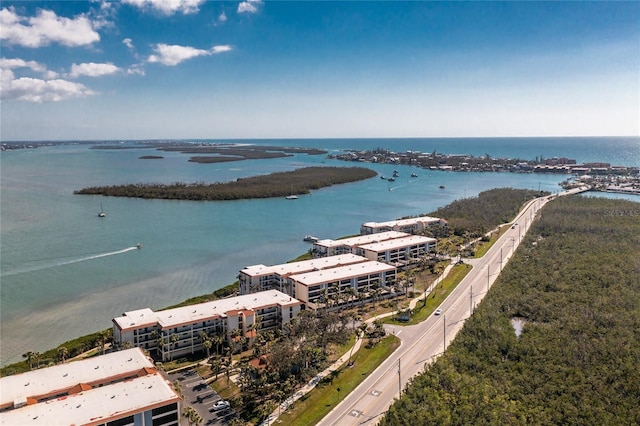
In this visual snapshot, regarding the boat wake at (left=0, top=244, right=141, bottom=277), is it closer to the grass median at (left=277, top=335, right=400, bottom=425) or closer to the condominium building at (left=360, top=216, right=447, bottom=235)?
the condominium building at (left=360, top=216, right=447, bottom=235)

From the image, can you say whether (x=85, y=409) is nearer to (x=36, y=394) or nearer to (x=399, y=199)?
(x=36, y=394)

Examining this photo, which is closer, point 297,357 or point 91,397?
point 91,397

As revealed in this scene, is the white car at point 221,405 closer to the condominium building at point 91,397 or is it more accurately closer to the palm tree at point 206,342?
the condominium building at point 91,397

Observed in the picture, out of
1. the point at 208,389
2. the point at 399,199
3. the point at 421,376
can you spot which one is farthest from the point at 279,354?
the point at 399,199

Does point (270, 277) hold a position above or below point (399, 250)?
below

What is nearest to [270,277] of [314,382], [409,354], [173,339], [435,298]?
[173,339]

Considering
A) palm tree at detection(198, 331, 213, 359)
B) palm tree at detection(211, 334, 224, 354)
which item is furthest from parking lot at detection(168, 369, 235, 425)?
palm tree at detection(211, 334, 224, 354)

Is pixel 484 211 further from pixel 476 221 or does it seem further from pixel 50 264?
pixel 50 264
